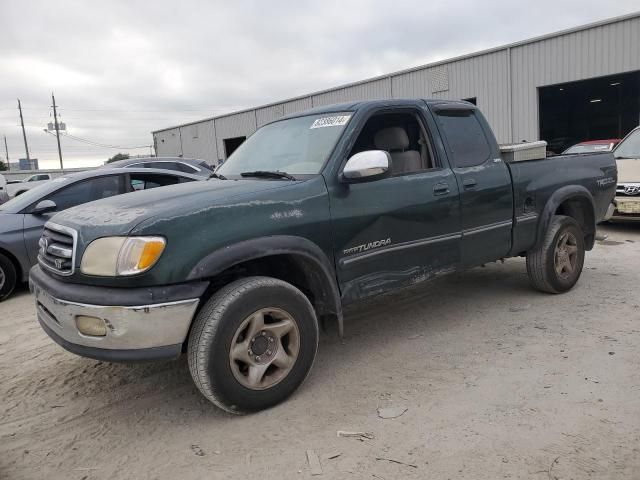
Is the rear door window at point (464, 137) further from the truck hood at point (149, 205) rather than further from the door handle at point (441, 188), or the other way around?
the truck hood at point (149, 205)

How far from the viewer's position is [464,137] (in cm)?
448

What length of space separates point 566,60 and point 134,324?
17329mm

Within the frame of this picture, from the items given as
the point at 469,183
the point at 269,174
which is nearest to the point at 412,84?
the point at 469,183

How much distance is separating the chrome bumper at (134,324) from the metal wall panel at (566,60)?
16446 mm

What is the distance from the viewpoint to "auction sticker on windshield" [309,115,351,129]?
380cm

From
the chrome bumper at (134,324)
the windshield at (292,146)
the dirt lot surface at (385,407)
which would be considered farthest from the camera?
the windshield at (292,146)

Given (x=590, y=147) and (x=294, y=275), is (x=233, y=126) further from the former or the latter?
(x=294, y=275)

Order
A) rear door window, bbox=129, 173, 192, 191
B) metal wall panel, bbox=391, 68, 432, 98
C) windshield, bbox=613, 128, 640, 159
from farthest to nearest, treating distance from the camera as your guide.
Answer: metal wall panel, bbox=391, 68, 432, 98 → windshield, bbox=613, 128, 640, 159 → rear door window, bbox=129, 173, 192, 191

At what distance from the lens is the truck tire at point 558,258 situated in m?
4.99

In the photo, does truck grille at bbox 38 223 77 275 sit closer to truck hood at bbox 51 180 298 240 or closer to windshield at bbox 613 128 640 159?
truck hood at bbox 51 180 298 240

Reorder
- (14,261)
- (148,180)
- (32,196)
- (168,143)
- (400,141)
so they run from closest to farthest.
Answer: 1. (400,141)
2. (14,261)
3. (32,196)
4. (148,180)
5. (168,143)

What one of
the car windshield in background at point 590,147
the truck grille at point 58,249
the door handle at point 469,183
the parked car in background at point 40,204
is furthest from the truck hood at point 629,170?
the truck grille at point 58,249

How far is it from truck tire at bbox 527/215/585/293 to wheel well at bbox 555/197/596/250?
214 millimetres

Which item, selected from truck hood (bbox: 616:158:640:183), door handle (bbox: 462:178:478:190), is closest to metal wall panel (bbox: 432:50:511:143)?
truck hood (bbox: 616:158:640:183)
